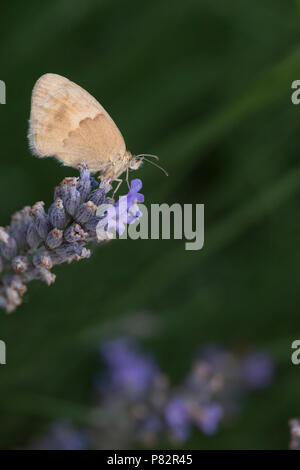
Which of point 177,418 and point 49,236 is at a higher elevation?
point 49,236

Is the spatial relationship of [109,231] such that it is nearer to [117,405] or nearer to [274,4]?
[117,405]

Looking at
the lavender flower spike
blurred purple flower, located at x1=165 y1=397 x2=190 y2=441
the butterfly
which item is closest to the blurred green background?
blurred purple flower, located at x1=165 y1=397 x2=190 y2=441

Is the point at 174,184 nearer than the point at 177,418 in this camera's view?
No

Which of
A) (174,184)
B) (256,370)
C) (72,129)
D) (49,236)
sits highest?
(174,184)

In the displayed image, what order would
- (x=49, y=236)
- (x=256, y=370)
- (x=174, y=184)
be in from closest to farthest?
(x=49, y=236), (x=174, y=184), (x=256, y=370)

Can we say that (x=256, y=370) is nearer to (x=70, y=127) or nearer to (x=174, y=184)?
(x=174, y=184)

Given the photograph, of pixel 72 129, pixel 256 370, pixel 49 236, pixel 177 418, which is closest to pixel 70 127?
pixel 72 129

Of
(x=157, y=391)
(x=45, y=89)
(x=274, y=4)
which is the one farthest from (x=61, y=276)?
(x=274, y=4)

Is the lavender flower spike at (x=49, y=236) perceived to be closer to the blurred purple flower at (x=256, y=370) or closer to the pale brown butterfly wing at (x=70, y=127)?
the pale brown butterfly wing at (x=70, y=127)
